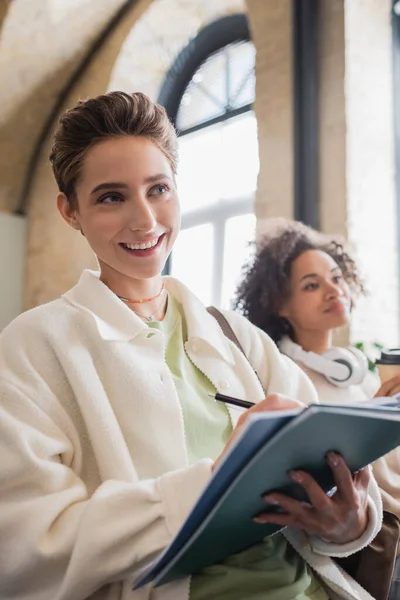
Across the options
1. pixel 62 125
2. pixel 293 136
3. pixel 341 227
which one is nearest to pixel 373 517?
pixel 62 125

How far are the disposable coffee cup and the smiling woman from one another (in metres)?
0.55

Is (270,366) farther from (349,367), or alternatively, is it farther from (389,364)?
(349,367)

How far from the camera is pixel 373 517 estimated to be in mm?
998

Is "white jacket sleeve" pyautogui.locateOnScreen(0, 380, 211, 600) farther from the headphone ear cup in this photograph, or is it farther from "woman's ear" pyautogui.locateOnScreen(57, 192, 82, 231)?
the headphone ear cup

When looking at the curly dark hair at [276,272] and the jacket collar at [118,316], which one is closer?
the jacket collar at [118,316]

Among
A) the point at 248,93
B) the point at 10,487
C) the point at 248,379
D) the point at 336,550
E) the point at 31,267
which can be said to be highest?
the point at 248,93

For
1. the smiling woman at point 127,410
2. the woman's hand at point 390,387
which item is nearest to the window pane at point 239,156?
the woman's hand at point 390,387

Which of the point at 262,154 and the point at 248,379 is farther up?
the point at 262,154

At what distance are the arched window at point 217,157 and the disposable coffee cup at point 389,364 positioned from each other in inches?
116

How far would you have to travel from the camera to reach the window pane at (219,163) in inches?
194

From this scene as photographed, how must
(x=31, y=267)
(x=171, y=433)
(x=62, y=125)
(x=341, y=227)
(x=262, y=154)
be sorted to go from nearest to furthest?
1. (x=171, y=433)
2. (x=62, y=125)
3. (x=341, y=227)
4. (x=262, y=154)
5. (x=31, y=267)

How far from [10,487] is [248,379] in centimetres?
47

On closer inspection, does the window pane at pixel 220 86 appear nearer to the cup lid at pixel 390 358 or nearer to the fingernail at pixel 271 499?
the cup lid at pixel 390 358

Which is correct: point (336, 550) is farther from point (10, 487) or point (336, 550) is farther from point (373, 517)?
point (10, 487)
